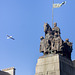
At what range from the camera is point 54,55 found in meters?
19.6

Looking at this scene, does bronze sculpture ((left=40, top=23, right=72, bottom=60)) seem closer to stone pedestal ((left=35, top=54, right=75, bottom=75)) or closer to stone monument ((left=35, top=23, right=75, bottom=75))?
stone monument ((left=35, top=23, right=75, bottom=75))

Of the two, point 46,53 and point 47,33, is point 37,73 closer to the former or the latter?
point 46,53

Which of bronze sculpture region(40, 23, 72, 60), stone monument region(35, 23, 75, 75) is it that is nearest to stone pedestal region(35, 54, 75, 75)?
stone monument region(35, 23, 75, 75)

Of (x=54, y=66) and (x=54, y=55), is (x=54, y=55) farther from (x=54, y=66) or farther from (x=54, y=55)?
(x=54, y=66)

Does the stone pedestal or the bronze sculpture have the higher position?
the bronze sculpture

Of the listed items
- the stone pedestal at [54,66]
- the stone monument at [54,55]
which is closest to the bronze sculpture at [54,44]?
the stone monument at [54,55]

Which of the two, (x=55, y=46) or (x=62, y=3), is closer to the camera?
(x=55, y=46)

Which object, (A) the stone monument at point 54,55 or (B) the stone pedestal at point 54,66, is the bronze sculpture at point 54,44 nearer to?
(A) the stone monument at point 54,55

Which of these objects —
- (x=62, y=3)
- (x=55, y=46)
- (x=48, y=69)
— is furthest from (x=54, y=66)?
(x=62, y=3)

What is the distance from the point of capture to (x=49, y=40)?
2056cm

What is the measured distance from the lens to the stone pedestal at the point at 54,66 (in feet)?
61.8

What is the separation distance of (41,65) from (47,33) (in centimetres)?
337

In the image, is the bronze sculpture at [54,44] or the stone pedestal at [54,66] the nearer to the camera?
the stone pedestal at [54,66]

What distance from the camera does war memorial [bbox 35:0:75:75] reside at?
1908 cm
